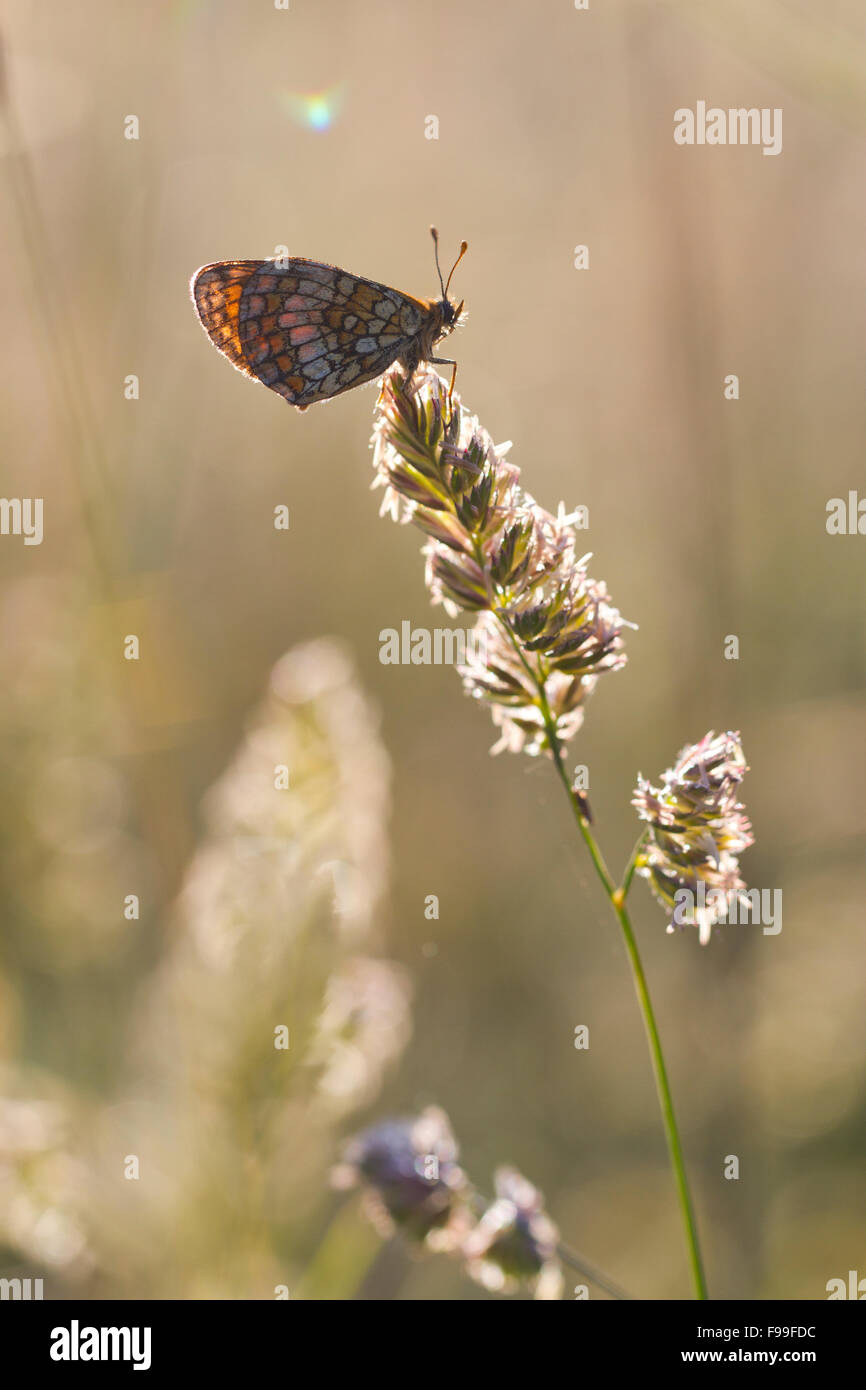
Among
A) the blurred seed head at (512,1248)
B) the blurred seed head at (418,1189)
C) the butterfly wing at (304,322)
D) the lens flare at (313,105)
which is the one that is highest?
the lens flare at (313,105)

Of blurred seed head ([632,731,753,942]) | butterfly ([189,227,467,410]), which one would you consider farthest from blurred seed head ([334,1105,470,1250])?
butterfly ([189,227,467,410])

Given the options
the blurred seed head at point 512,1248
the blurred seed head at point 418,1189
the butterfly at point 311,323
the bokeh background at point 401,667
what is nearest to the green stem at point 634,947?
the blurred seed head at point 512,1248

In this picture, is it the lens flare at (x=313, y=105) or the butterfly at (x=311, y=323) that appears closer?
the butterfly at (x=311, y=323)

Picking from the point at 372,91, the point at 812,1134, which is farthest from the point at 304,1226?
the point at 372,91

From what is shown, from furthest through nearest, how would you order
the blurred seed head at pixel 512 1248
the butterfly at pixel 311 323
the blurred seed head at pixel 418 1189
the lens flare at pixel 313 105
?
the lens flare at pixel 313 105
the butterfly at pixel 311 323
the blurred seed head at pixel 418 1189
the blurred seed head at pixel 512 1248

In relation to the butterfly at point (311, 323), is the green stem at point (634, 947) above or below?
below

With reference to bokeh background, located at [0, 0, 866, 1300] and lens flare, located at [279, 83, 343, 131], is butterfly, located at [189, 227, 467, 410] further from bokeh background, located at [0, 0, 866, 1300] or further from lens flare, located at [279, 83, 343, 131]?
lens flare, located at [279, 83, 343, 131]

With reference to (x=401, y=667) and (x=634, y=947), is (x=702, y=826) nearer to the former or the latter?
(x=634, y=947)

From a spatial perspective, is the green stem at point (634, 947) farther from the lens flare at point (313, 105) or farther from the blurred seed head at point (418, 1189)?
the lens flare at point (313, 105)
